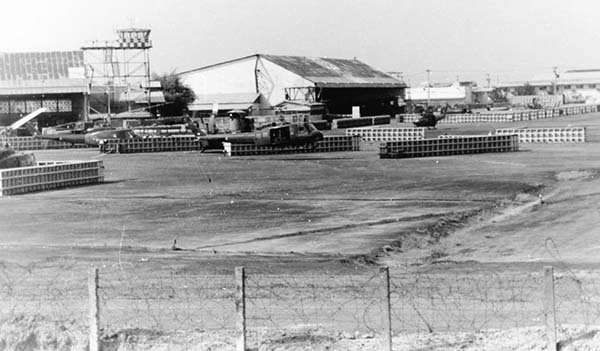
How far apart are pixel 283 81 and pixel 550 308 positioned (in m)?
109

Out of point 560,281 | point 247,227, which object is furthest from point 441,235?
point 560,281

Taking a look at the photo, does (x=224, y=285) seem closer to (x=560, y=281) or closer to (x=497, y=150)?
(x=560, y=281)

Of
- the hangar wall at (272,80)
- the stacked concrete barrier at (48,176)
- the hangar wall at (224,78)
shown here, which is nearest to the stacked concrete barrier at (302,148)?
the stacked concrete barrier at (48,176)

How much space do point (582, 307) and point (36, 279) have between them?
10.5 meters

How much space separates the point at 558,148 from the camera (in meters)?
60.6

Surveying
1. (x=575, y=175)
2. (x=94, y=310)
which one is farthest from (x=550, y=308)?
(x=575, y=175)

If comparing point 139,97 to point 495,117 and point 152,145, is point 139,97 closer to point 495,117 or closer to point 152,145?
point 152,145

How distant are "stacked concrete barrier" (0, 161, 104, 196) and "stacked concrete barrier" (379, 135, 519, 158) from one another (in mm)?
19761

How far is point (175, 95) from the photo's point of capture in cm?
11712

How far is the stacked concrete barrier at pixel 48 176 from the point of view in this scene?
35.5 metres

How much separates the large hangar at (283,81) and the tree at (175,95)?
136 centimetres

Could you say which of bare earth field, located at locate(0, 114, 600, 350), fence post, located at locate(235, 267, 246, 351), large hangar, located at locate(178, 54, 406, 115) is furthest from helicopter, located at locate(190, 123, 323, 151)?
large hangar, located at locate(178, 54, 406, 115)

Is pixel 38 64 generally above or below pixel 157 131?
above

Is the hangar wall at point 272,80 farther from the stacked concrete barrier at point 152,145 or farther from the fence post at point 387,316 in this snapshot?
the fence post at point 387,316
